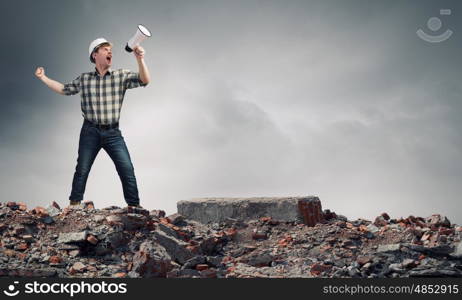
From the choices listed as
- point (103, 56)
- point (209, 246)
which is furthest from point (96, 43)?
point (209, 246)

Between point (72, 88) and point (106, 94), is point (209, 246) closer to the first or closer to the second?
point (106, 94)

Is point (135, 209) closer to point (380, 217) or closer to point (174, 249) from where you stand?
point (174, 249)

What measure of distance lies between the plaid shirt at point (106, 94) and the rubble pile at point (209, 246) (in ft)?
4.65

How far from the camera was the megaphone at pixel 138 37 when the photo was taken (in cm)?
673

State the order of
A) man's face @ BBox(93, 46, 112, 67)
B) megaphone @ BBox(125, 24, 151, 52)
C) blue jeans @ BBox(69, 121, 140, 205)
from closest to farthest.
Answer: megaphone @ BBox(125, 24, 151, 52) → blue jeans @ BBox(69, 121, 140, 205) → man's face @ BBox(93, 46, 112, 67)

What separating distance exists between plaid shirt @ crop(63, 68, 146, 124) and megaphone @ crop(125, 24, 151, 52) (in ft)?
1.89

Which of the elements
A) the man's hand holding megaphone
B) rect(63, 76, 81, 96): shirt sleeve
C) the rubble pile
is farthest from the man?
the rubble pile

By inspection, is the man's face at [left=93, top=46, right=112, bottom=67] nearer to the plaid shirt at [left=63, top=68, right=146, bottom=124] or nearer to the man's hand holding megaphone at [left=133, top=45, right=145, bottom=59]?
the plaid shirt at [left=63, top=68, right=146, bottom=124]

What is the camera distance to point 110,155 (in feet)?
24.5

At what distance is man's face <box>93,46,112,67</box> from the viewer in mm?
7563

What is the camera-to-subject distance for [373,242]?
790 centimetres

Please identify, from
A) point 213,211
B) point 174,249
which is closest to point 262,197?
point 213,211

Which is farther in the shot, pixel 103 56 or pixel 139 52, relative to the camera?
pixel 103 56

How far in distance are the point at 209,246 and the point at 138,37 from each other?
3302mm
